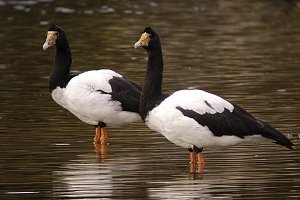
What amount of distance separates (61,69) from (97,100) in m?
1.11

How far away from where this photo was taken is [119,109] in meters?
18.7

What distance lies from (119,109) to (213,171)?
2938 mm

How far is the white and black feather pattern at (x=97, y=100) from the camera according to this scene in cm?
1873

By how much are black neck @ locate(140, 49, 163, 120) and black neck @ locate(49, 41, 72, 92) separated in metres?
2.59

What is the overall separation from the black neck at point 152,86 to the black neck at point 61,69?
2.59m

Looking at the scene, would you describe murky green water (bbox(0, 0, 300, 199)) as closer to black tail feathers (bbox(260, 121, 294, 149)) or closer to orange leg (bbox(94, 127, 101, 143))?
orange leg (bbox(94, 127, 101, 143))

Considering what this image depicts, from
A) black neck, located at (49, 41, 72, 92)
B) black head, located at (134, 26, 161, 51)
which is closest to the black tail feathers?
black head, located at (134, 26, 161, 51)

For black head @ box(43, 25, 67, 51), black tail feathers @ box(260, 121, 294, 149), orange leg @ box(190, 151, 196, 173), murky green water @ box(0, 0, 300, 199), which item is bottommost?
murky green water @ box(0, 0, 300, 199)

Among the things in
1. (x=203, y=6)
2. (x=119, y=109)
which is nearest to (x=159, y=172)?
(x=119, y=109)

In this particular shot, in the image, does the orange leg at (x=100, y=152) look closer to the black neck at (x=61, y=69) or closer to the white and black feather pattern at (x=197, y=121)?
the black neck at (x=61, y=69)

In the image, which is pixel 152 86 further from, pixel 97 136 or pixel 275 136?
pixel 97 136

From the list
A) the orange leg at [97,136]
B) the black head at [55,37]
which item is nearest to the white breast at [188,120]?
the orange leg at [97,136]

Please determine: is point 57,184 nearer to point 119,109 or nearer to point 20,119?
point 119,109

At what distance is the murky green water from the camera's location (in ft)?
50.6
